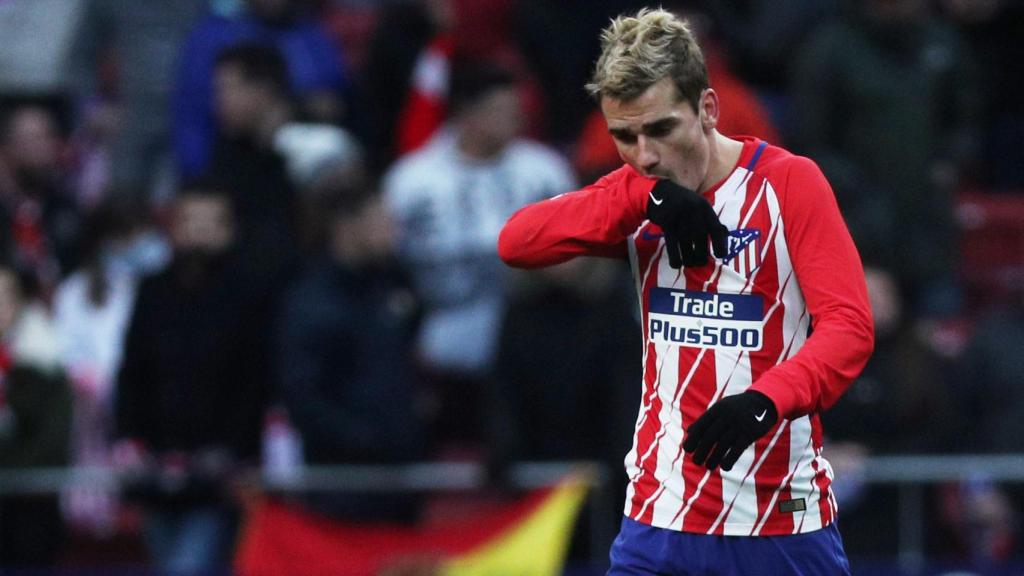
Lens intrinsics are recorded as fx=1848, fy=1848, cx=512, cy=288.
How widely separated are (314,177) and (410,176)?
498mm

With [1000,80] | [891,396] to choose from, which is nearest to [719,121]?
[891,396]

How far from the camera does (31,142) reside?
9516 millimetres

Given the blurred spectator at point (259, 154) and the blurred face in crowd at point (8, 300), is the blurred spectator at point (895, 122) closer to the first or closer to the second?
the blurred spectator at point (259, 154)

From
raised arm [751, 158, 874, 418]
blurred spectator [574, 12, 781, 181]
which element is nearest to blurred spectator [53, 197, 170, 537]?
blurred spectator [574, 12, 781, 181]

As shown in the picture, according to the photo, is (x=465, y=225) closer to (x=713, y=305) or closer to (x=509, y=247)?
(x=509, y=247)

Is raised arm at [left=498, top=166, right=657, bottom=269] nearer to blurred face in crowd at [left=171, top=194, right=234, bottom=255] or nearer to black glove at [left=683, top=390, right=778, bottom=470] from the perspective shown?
black glove at [left=683, top=390, right=778, bottom=470]

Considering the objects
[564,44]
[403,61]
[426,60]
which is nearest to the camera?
[426,60]

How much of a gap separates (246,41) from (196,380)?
1948 mm

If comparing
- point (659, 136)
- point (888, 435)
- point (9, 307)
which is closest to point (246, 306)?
point (9, 307)

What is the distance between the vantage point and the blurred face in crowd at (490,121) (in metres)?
8.71

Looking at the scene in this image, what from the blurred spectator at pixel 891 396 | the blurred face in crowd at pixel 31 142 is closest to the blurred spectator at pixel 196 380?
the blurred face in crowd at pixel 31 142

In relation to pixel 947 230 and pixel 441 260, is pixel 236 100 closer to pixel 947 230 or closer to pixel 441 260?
pixel 441 260

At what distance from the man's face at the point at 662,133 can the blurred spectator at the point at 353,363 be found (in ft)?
12.2

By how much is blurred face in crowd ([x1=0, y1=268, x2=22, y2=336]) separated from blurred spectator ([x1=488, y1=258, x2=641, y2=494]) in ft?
7.29
